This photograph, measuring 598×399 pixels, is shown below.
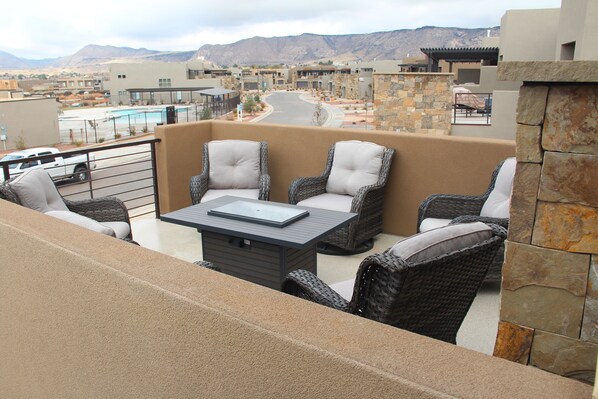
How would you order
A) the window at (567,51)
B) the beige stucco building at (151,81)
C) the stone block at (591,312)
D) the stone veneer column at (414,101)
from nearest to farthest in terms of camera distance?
the stone block at (591,312) < the window at (567,51) < the stone veneer column at (414,101) < the beige stucco building at (151,81)

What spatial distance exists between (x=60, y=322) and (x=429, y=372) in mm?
1499

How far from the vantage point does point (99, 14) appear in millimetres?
107938

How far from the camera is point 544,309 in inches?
57.6

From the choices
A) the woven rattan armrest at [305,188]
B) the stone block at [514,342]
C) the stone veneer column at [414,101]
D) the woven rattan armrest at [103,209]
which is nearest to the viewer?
the stone block at [514,342]

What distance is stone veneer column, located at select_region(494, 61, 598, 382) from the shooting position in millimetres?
1337

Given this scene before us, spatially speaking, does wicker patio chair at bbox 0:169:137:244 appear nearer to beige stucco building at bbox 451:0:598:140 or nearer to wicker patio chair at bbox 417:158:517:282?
wicker patio chair at bbox 417:158:517:282

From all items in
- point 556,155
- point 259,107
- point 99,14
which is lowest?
point 259,107

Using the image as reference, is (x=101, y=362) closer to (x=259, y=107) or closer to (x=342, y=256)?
(x=342, y=256)

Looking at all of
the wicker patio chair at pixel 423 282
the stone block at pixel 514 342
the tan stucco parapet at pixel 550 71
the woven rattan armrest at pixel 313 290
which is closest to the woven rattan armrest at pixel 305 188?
the woven rattan armrest at pixel 313 290

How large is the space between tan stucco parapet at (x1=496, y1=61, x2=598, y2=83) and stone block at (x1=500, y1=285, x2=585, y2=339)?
556mm

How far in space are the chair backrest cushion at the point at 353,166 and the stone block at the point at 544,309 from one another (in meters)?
3.80

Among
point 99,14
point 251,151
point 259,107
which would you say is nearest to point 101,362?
point 251,151

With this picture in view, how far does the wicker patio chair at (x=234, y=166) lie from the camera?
5.88 metres

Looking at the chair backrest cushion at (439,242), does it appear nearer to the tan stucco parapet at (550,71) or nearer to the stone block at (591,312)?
the stone block at (591,312)
